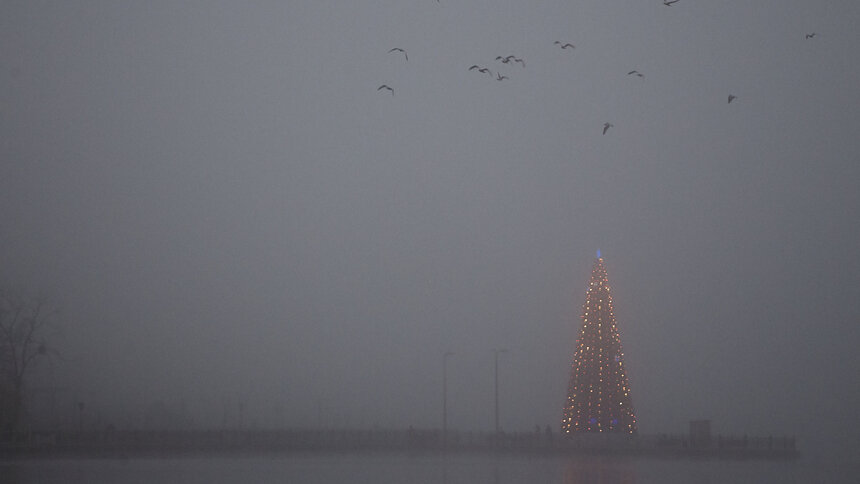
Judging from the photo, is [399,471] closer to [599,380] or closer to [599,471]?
[599,471]

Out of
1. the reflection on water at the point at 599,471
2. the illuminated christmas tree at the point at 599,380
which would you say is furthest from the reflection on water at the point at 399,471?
the illuminated christmas tree at the point at 599,380

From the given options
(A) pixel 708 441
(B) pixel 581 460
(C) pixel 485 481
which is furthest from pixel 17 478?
(A) pixel 708 441

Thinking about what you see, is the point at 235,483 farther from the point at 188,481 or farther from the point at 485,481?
the point at 485,481

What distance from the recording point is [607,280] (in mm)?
51062

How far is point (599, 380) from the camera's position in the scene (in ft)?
162

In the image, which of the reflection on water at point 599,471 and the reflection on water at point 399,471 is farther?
the reflection on water at point 399,471

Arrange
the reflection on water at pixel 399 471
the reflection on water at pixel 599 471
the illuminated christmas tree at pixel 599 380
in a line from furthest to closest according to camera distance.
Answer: the illuminated christmas tree at pixel 599 380 < the reflection on water at pixel 399 471 < the reflection on water at pixel 599 471

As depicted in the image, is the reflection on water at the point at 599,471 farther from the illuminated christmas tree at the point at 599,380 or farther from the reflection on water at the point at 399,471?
the illuminated christmas tree at the point at 599,380

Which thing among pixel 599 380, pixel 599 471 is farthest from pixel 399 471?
pixel 599 380

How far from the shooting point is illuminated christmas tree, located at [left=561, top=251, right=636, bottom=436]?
49469mm

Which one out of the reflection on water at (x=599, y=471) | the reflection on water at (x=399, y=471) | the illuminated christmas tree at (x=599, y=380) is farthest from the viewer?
the illuminated christmas tree at (x=599, y=380)

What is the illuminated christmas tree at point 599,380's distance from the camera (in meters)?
49.5

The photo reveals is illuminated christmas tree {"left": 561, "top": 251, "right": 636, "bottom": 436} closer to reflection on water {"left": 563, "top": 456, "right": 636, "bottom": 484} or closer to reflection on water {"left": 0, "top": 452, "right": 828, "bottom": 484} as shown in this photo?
reflection on water {"left": 0, "top": 452, "right": 828, "bottom": 484}

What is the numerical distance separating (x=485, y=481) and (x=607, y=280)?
2529 centimetres
